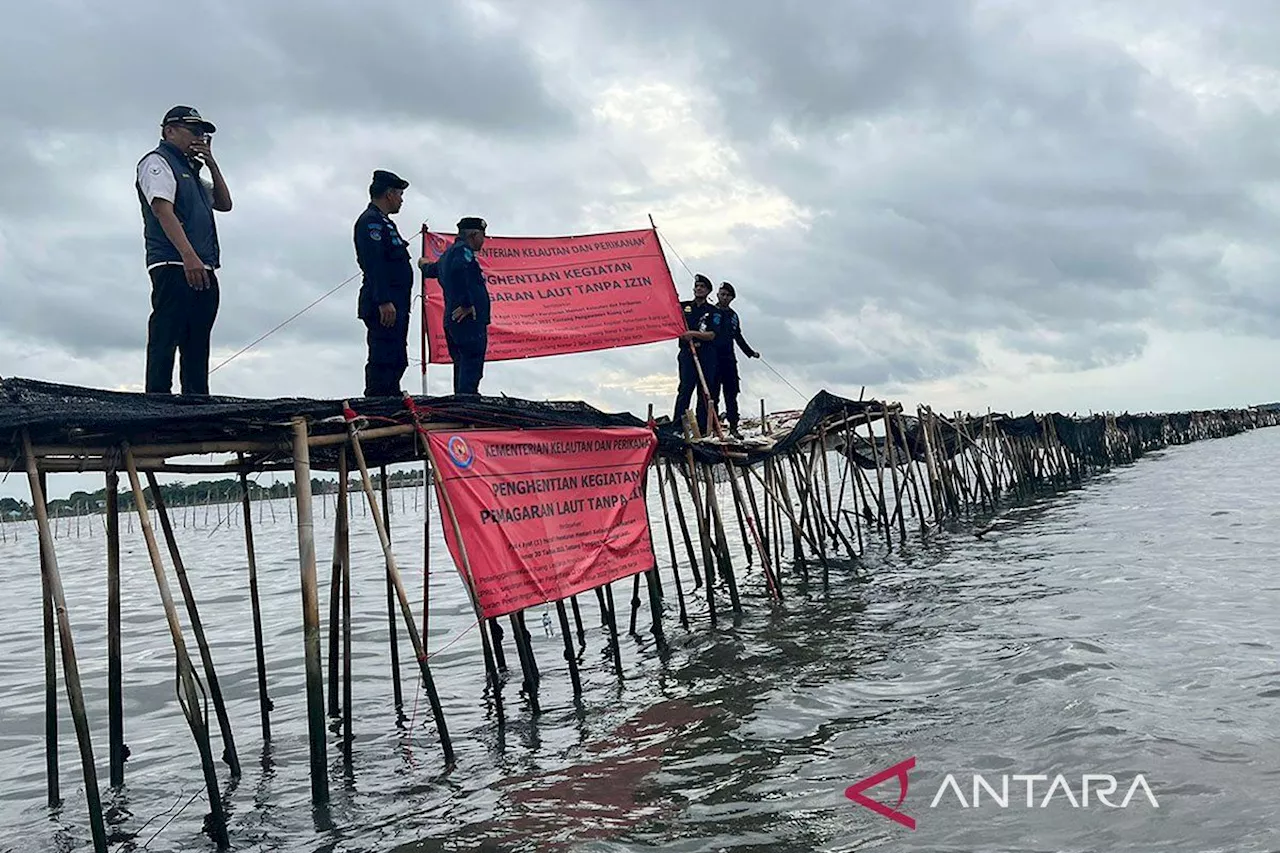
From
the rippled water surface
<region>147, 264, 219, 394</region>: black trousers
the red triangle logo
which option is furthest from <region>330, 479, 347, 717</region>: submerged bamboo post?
the red triangle logo

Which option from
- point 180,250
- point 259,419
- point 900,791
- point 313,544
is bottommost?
point 900,791

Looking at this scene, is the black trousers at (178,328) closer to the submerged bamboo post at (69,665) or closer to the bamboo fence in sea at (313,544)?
the bamboo fence in sea at (313,544)

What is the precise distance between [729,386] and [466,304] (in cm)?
660

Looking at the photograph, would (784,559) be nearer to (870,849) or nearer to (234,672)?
(234,672)

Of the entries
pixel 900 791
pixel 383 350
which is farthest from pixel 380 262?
pixel 900 791

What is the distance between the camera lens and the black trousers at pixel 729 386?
1427 centimetres

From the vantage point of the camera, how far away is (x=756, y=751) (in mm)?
6309

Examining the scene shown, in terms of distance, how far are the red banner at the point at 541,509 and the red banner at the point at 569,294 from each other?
7.42ft

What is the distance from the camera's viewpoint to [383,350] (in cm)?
784

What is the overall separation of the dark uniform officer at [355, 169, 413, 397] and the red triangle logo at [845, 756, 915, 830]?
14.4ft

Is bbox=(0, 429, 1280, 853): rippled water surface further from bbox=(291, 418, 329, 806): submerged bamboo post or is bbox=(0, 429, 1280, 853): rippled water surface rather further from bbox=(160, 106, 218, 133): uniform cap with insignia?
bbox=(160, 106, 218, 133): uniform cap with insignia

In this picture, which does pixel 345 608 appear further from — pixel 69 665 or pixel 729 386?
pixel 729 386

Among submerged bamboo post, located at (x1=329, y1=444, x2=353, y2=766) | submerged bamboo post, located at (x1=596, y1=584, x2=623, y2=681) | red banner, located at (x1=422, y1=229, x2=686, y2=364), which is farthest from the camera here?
red banner, located at (x1=422, y1=229, x2=686, y2=364)

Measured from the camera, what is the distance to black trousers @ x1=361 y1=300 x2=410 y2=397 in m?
7.82
